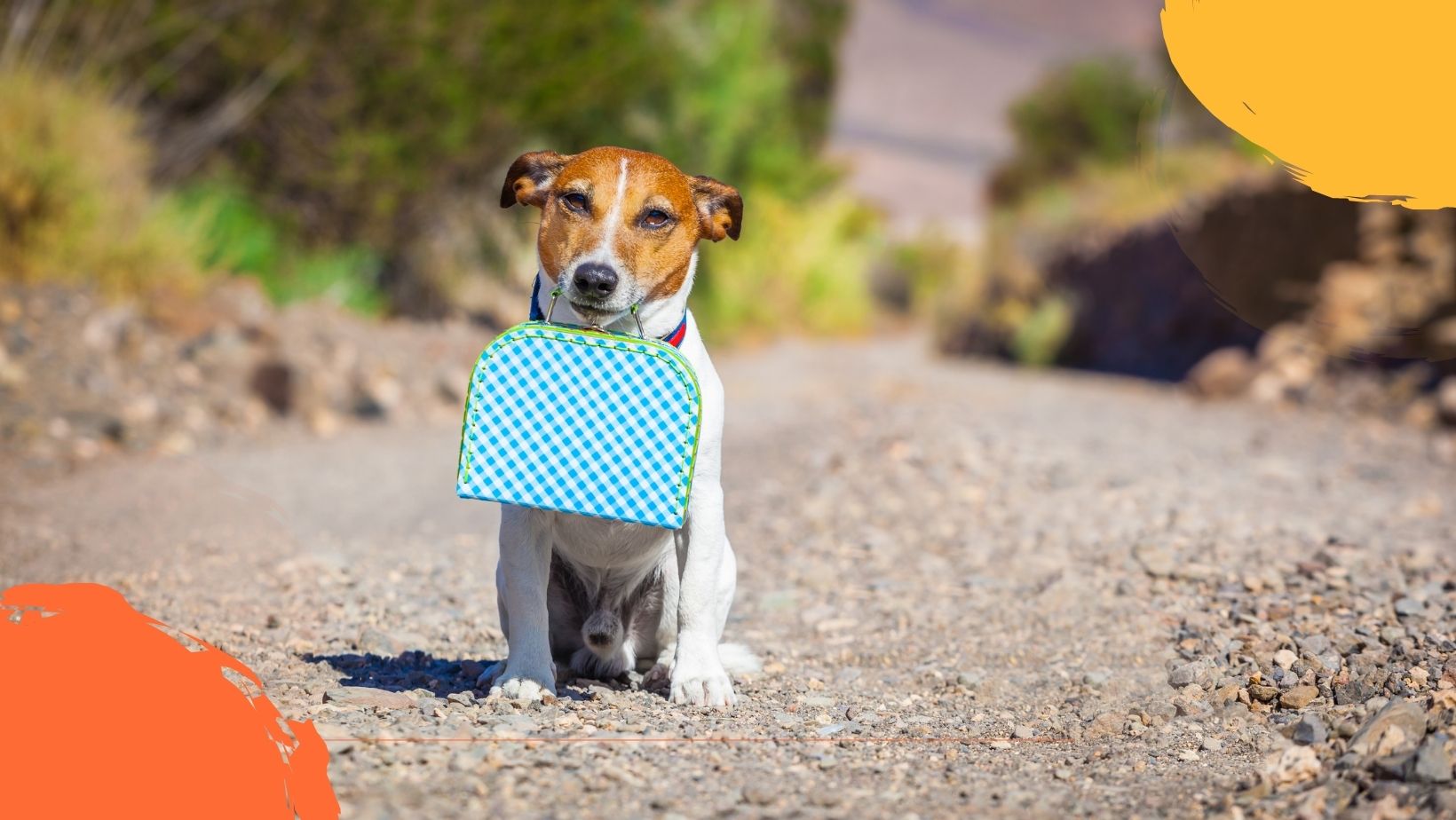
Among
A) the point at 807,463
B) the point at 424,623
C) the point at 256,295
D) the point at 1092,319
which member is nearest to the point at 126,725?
the point at 424,623

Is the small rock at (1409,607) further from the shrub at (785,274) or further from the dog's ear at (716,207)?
the shrub at (785,274)

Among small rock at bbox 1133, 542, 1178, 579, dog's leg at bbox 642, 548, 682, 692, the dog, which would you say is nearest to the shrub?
small rock at bbox 1133, 542, 1178, 579

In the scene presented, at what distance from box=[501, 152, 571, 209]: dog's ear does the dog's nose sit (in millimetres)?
451

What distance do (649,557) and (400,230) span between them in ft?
35.4

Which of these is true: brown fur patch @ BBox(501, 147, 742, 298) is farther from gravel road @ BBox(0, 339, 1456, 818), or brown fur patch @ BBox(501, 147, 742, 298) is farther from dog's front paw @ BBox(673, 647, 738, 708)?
gravel road @ BBox(0, 339, 1456, 818)

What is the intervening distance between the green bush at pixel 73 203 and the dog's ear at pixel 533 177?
24.1ft

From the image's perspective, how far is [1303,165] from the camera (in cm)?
459

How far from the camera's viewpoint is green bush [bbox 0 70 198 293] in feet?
30.6

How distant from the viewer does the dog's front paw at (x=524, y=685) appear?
3277 millimetres

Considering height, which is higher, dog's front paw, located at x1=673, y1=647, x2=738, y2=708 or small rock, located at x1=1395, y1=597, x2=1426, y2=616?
small rock, located at x1=1395, y1=597, x2=1426, y2=616

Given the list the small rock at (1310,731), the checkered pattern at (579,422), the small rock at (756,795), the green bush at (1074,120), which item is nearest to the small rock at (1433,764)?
the small rock at (1310,731)

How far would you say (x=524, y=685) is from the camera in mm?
3295

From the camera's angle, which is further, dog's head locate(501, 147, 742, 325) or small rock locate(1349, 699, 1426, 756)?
dog's head locate(501, 147, 742, 325)

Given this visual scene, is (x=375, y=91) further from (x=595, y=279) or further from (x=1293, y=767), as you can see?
(x=1293, y=767)
